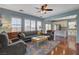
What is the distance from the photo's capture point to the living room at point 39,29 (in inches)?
83.0

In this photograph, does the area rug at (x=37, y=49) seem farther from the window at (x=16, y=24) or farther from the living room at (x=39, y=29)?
→ the window at (x=16, y=24)

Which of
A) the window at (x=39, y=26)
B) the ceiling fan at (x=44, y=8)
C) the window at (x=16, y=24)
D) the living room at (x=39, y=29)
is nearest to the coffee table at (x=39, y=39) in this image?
the living room at (x=39, y=29)

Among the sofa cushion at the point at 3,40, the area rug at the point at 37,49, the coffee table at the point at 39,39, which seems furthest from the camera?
the coffee table at the point at 39,39

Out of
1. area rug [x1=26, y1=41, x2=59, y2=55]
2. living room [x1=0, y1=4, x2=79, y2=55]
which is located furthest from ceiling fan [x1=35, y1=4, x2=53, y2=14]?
area rug [x1=26, y1=41, x2=59, y2=55]

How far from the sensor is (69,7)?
2143 millimetres

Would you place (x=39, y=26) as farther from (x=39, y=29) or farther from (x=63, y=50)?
(x=63, y=50)

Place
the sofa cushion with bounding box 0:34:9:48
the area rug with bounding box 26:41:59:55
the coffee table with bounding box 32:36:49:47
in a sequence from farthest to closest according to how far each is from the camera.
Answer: the coffee table with bounding box 32:36:49:47, the area rug with bounding box 26:41:59:55, the sofa cushion with bounding box 0:34:9:48

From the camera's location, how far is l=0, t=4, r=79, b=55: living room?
83.0 inches

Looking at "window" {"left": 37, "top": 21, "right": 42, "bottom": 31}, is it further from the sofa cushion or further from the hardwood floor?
the sofa cushion

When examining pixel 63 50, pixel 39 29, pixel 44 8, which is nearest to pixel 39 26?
pixel 39 29

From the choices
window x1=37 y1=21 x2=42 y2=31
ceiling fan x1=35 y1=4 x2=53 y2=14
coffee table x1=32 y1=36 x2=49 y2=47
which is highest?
ceiling fan x1=35 y1=4 x2=53 y2=14
